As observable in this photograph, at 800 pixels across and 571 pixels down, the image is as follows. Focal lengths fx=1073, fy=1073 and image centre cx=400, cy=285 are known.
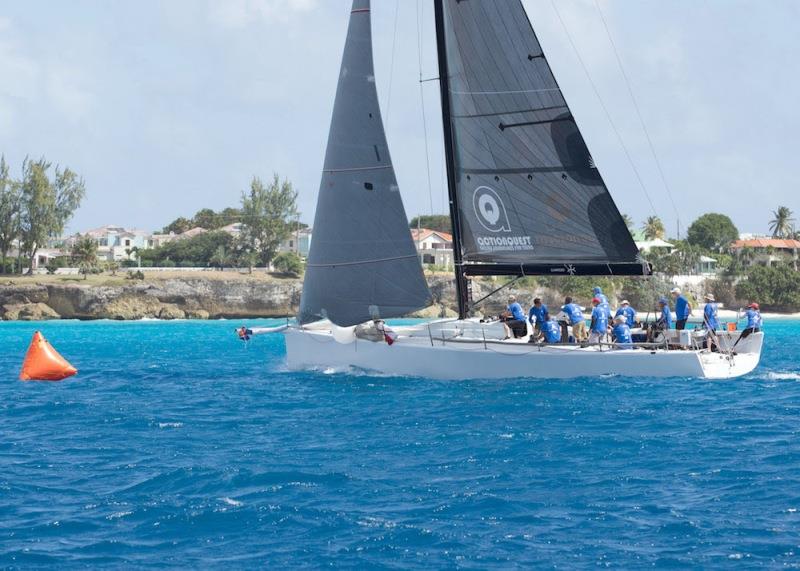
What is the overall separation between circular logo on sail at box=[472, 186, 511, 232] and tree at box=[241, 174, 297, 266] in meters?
82.8

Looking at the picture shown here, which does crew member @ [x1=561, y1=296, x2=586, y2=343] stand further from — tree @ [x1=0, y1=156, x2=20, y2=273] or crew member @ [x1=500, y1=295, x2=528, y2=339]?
tree @ [x1=0, y1=156, x2=20, y2=273]

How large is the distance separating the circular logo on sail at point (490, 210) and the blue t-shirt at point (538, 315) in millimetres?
2330

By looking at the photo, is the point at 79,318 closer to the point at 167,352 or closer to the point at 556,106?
the point at 167,352

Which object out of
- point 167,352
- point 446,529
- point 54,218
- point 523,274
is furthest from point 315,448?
point 54,218

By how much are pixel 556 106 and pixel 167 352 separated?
897 inches

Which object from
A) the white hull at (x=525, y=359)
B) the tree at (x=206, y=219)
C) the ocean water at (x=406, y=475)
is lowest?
the ocean water at (x=406, y=475)

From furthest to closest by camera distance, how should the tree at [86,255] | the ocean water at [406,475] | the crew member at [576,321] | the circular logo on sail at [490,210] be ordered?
the tree at [86,255] < the circular logo on sail at [490,210] < the crew member at [576,321] < the ocean water at [406,475]

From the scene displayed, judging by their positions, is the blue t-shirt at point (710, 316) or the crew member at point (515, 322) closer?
the blue t-shirt at point (710, 316)

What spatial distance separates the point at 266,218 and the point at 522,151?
8586cm

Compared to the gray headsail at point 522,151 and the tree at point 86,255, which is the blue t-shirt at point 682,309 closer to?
the gray headsail at point 522,151

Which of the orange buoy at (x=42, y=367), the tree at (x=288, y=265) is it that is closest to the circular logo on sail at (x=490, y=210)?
the orange buoy at (x=42, y=367)

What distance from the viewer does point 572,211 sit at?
92.7 feet

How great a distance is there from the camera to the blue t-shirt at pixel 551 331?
26750mm

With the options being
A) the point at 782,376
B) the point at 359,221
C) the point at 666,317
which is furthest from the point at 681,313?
the point at 359,221
